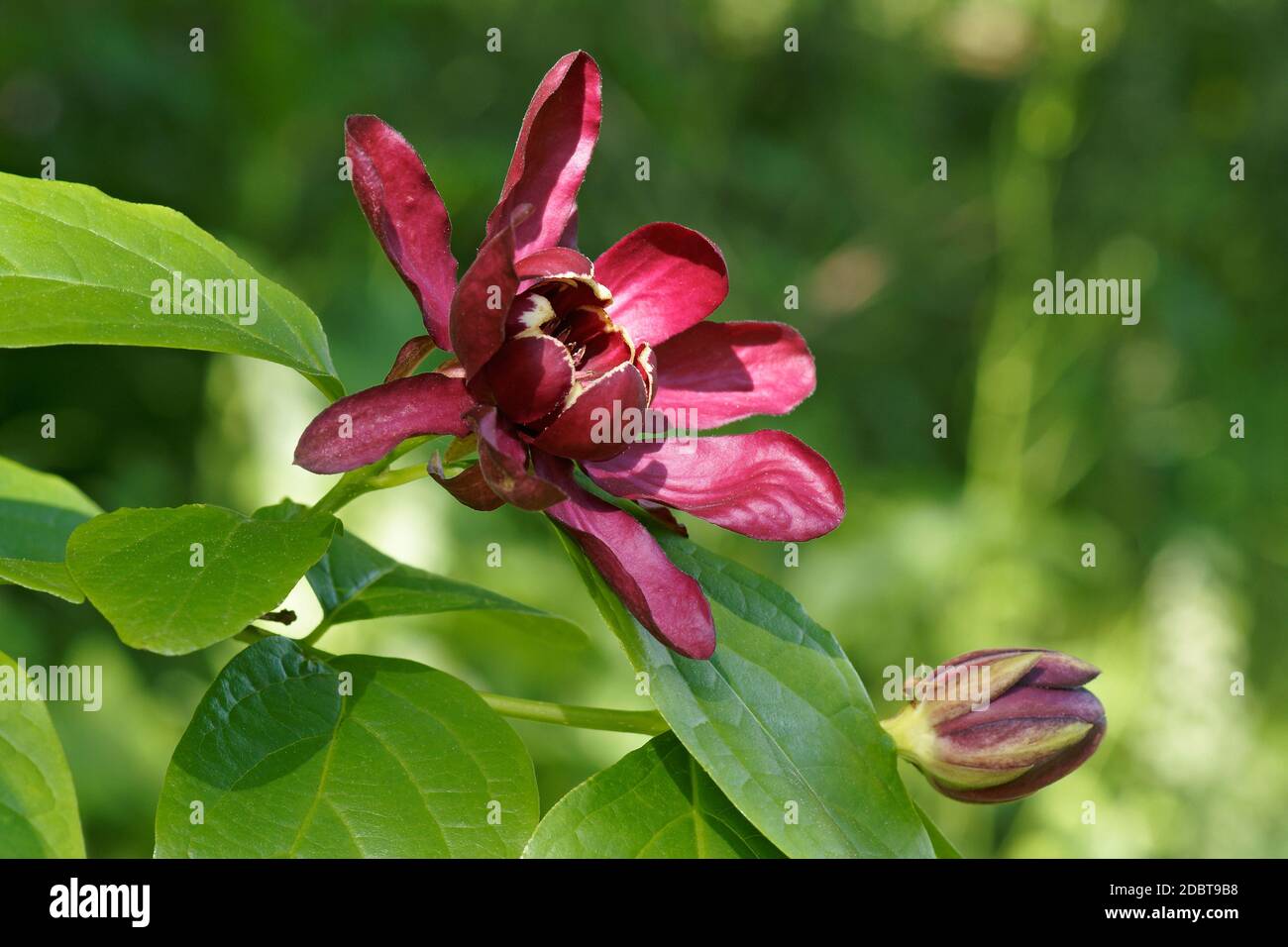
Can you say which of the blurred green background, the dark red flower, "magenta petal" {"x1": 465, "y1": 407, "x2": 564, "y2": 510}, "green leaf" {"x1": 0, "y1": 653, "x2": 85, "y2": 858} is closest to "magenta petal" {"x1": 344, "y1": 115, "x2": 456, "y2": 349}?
the dark red flower

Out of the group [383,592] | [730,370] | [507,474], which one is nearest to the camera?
[507,474]

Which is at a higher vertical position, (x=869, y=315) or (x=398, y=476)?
(x=869, y=315)

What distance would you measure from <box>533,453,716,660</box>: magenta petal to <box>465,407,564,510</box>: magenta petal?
0.16 ft

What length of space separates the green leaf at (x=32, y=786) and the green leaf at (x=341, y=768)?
0.08 metres

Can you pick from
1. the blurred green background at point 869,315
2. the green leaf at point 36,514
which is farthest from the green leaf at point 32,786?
the blurred green background at point 869,315

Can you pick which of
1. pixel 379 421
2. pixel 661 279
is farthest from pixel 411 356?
pixel 661 279

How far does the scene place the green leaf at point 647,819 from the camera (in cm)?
82

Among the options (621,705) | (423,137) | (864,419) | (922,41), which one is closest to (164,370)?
(423,137)

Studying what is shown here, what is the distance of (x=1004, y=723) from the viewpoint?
93 cm

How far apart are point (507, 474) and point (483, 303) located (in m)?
0.10

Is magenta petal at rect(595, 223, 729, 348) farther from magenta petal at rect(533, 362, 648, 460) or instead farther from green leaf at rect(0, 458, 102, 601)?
green leaf at rect(0, 458, 102, 601)

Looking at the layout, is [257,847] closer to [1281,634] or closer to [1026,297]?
[1026,297]

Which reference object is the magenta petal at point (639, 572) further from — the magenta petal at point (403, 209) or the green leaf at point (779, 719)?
the magenta petal at point (403, 209)

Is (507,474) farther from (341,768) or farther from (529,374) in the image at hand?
(341,768)
